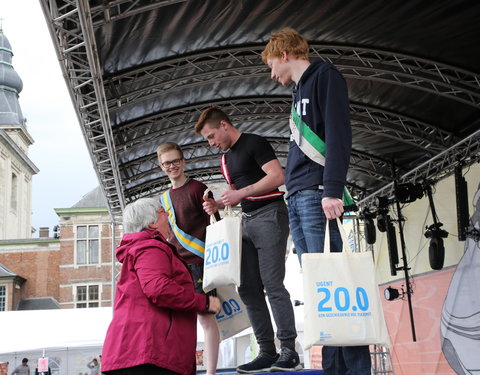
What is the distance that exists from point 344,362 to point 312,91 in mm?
1374

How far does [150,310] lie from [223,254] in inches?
25.5

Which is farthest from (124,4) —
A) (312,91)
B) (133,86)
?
(312,91)

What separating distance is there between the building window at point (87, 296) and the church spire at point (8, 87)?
27.4 meters

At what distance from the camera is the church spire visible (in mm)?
57938

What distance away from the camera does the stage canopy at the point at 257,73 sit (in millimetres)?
7664

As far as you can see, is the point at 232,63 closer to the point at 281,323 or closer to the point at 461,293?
the point at 461,293

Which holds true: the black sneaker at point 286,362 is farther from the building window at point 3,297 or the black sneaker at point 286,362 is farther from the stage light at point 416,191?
the building window at point 3,297

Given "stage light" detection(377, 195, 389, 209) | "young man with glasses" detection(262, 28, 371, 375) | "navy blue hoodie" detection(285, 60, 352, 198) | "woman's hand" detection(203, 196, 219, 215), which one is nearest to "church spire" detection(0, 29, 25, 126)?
"stage light" detection(377, 195, 389, 209)

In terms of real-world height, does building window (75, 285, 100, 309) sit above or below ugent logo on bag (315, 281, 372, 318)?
above

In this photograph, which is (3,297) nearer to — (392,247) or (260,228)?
(392,247)

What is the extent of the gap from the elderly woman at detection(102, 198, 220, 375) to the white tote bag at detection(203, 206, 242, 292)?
0.27 meters

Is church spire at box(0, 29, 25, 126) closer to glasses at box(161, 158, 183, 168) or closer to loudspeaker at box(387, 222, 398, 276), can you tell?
loudspeaker at box(387, 222, 398, 276)

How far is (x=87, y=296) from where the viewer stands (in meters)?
34.8

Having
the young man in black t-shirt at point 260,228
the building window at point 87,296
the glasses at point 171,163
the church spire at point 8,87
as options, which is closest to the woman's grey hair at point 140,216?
the young man in black t-shirt at point 260,228
